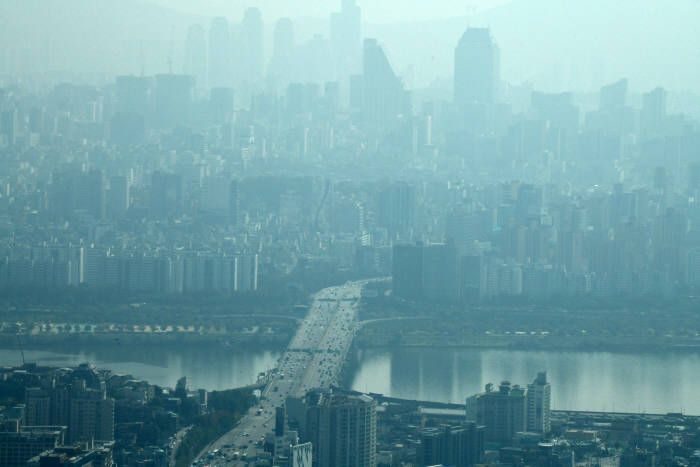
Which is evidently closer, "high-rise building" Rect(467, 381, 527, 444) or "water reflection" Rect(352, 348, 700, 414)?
"high-rise building" Rect(467, 381, 527, 444)

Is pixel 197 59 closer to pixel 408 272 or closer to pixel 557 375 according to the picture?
pixel 408 272

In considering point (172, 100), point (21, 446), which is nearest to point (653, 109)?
point (172, 100)

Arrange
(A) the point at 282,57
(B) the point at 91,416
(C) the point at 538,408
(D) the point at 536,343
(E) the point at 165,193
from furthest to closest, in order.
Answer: (A) the point at 282,57 → (E) the point at 165,193 → (D) the point at 536,343 → (C) the point at 538,408 → (B) the point at 91,416

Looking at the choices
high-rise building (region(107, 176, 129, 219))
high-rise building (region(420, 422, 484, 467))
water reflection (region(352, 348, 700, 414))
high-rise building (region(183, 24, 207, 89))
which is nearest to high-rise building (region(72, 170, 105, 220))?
high-rise building (region(107, 176, 129, 219))

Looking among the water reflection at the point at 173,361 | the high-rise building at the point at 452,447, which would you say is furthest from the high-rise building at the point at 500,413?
the water reflection at the point at 173,361

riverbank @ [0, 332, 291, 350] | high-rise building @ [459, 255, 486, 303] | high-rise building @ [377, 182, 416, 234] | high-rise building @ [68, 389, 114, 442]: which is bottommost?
high-rise building @ [68, 389, 114, 442]

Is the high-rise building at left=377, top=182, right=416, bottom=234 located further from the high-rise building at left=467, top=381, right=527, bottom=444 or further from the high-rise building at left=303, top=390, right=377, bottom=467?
the high-rise building at left=303, top=390, right=377, bottom=467

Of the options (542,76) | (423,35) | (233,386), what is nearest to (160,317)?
(233,386)

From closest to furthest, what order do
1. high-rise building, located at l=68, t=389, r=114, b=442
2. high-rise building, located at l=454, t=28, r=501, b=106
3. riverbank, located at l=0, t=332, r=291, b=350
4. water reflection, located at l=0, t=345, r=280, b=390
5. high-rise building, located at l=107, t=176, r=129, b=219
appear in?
high-rise building, located at l=68, t=389, r=114, b=442 < water reflection, located at l=0, t=345, r=280, b=390 < riverbank, located at l=0, t=332, r=291, b=350 < high-rise building, located at l=107, t=176, r=129, b=219 < high-rise building, located at l=454, t=28, r=501, b=106
